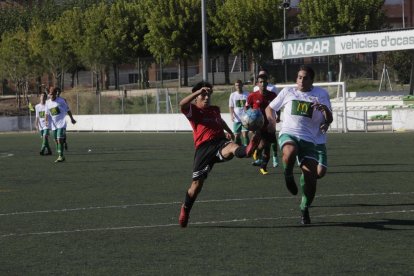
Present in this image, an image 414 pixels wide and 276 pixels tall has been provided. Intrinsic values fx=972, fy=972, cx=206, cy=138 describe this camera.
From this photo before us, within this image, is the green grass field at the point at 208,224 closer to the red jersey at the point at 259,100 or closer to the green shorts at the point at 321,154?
the green shorts at the point at 321,154

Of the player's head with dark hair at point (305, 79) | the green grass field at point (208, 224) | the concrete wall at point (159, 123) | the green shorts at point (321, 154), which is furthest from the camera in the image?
the concrete wall at point (159, 123)

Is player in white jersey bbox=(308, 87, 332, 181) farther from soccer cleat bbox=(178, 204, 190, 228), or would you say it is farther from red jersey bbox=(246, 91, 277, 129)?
red jersey bbox=(246, 91, 277, 129)

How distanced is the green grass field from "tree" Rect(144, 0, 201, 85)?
52.9m

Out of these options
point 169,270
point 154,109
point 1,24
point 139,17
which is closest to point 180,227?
point 169,270

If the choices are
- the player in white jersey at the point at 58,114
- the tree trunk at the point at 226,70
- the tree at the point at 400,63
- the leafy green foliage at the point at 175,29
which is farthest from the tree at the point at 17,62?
the player in white jersey at the point at 58,114

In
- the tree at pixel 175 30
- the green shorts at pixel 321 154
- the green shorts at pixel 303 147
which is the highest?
the tree at pixel 175 30

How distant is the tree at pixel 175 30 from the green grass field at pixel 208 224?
52.9 metres

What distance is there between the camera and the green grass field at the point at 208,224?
9.30 metres

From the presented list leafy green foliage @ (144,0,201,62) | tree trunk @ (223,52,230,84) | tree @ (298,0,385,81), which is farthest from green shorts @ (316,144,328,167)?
leafy green foliage @ (144,0,201,62)

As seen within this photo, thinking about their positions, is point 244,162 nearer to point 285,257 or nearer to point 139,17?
point 285,257

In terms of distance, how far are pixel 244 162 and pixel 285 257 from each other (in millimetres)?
15050

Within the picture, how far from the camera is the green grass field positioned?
9.30 metres

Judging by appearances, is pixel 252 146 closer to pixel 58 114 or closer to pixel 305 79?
pixel 305 79

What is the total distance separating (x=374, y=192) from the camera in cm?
1591
